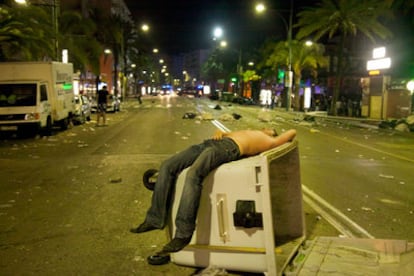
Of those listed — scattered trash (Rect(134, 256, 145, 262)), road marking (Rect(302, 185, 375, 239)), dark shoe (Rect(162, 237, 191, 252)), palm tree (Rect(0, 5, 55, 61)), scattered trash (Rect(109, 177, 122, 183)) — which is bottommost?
scattered trash (Rect(109, 177, 122, 183))

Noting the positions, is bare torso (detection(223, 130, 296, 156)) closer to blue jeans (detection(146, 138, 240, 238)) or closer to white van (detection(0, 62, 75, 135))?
blue jeans (detection(146, 138, 240, 238))

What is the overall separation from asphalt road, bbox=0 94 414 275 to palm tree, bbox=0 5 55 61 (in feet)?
31.4

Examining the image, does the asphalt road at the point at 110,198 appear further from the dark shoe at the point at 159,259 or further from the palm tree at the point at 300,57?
the palm tree at the point at 300,57

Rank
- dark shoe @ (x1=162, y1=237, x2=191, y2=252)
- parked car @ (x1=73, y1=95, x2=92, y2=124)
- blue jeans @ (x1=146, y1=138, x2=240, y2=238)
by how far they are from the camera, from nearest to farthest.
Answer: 1. blue jeans @ (x1=146, y1=138, x2=240, y2=238)
2. dark shoe @ (x1=162, y1=237, x2=191, y2=252)
3. parked car @ (x1=73, y1=95, x2=92, y2=124)

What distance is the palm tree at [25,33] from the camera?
1019 inches

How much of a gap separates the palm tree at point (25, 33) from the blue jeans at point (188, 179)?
22.3m

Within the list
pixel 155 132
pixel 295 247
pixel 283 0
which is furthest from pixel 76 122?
pixel 283 0

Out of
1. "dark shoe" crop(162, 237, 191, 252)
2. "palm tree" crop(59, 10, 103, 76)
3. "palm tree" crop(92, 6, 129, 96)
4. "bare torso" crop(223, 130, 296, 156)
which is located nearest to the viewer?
"dark shoe" crop(162, 237, 191, 252)

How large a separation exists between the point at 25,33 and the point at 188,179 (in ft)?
79.5

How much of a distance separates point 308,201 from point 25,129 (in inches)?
568

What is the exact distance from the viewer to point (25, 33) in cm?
2686

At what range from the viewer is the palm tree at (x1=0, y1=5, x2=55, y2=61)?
25.9 m

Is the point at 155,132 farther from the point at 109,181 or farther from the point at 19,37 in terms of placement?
the point at 109,181

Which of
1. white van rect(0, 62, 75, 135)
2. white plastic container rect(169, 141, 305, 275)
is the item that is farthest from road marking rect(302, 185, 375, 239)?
white van rect(0, 62, 75, 135)
